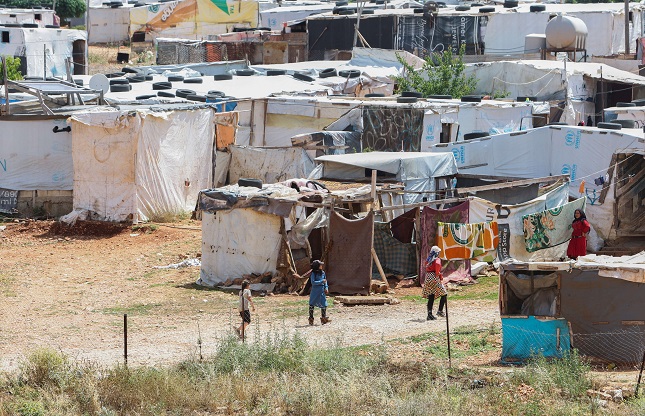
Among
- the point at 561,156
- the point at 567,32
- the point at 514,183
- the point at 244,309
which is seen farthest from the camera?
the point at 567,32

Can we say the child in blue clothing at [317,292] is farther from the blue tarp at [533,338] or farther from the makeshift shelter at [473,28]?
the makeshift shelter at [473,28]

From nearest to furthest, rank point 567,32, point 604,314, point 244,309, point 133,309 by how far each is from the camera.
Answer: point 604,314 → point 244,309 → point 133,309 → point 567,32

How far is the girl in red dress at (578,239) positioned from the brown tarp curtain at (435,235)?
1.78 metres

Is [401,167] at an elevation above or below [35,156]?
above

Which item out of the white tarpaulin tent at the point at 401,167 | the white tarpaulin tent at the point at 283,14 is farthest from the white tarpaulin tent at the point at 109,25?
the white tarpaulin tent at the point at 401,167

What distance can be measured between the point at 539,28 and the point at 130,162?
951 inches

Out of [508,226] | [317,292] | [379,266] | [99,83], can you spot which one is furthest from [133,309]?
[99,83]

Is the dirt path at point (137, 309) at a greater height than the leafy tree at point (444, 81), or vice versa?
the leafy tree at point (444, 81)

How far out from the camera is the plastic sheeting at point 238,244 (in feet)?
63.4

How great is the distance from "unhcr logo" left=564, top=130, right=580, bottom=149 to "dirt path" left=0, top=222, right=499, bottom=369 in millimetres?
5319

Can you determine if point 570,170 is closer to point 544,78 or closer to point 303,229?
point 303,229

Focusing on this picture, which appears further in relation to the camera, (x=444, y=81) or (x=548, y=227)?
(x=444, y=81)

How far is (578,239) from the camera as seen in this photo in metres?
19.6

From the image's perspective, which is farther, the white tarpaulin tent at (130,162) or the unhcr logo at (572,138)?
the white tarpaulin tent at (130,162)
